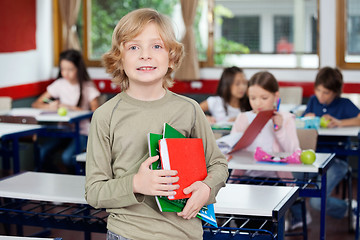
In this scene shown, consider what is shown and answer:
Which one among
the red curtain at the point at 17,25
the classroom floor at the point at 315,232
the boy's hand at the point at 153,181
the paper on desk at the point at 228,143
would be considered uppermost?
the red curtain at the point at 17,25

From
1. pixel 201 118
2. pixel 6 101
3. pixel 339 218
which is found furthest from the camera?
pixel 6 101

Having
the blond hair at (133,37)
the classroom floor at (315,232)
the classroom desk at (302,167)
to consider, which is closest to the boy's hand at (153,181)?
the blond hair at (133,37)

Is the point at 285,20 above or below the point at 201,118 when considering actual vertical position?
above

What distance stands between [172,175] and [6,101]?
4.13m

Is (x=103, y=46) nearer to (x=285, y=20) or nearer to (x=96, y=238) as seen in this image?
(x=285, y=20)

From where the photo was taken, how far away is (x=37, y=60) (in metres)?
6.94

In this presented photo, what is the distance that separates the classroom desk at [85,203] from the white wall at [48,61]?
3.77 meters

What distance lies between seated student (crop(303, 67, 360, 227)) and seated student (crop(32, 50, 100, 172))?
1990mm

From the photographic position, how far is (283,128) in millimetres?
3465

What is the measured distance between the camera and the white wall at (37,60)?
20.6 feet

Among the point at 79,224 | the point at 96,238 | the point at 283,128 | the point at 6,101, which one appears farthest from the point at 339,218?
the point at 6,101

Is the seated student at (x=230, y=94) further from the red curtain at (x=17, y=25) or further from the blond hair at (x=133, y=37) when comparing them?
the blond hair at (x=133, y=37)

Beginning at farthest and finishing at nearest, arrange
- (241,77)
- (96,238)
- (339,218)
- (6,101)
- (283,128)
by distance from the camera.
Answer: (6,101)
(241,77)
(339,218)
(96,238)
(283,128)

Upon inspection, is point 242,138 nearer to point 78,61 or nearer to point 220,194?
point 220,194
